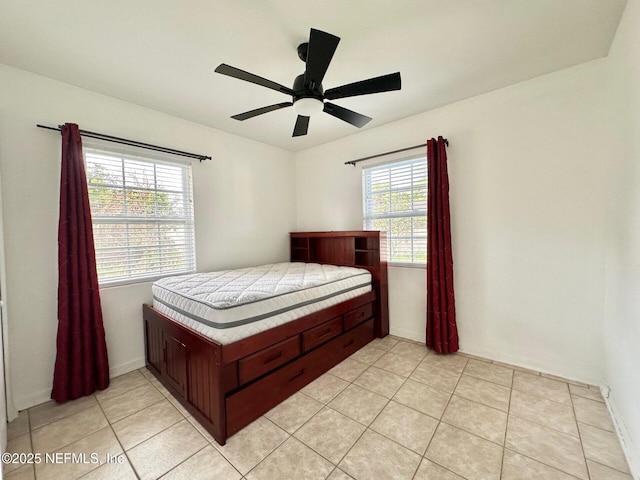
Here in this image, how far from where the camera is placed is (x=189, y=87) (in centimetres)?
231

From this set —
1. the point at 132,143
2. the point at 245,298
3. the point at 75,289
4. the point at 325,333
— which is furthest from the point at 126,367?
the point at 132,143

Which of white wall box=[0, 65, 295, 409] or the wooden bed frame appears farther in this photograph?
white wall box=[0, 65, 295, 409]

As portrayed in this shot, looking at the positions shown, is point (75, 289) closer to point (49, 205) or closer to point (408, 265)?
point (49, 205)

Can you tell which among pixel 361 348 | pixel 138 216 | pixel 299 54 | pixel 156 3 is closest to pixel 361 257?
pixel 361 348

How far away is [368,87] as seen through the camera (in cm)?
173

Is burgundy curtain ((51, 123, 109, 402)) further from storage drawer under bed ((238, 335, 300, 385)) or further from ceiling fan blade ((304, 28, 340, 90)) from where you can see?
ceiling fan blade ((304, 28, 340, 90))

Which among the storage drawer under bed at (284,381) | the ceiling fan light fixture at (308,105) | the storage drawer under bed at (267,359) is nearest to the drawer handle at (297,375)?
the storage drawer under bed at (284,381)

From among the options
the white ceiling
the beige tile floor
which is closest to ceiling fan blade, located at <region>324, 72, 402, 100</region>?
the white ceiling

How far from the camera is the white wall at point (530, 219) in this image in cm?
211

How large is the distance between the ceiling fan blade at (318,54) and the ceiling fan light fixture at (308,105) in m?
0.08

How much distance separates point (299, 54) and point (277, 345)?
2108 mm

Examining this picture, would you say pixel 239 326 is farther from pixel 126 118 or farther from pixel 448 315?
pixel 126 118

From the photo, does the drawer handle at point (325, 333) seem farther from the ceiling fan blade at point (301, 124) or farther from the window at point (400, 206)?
the ceiling fan blade at point (301, 124)

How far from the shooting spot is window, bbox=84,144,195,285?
2.39 meters
